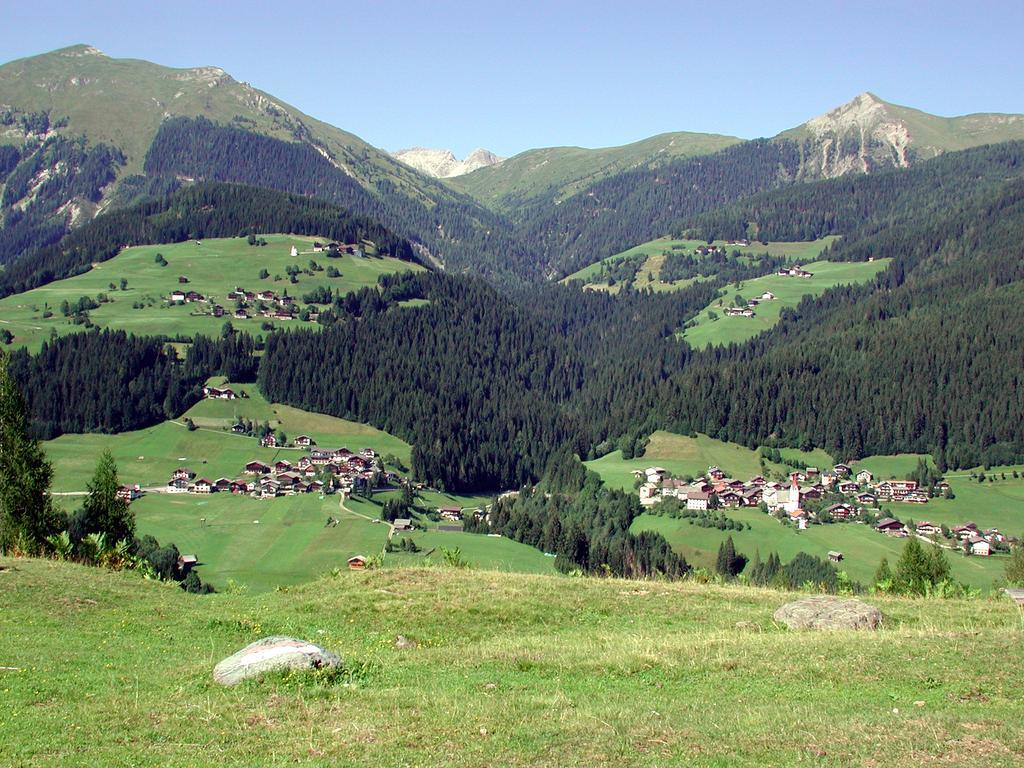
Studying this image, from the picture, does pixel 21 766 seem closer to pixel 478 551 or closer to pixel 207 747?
pixel 207 747

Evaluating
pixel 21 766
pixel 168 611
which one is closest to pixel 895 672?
pixel 21 766

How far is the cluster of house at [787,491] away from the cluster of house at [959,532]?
28.4 feet

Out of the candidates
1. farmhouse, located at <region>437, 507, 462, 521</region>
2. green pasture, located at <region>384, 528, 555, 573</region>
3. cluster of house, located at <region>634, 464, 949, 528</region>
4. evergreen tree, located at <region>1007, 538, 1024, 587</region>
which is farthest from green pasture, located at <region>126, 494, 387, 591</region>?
evergreen tree, located at <region>1007, 538, 1024, 587</region>

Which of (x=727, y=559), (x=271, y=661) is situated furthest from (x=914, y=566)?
(x=727, y=559)

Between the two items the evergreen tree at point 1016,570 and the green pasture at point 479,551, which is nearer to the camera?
the evergreen tree at point 1016,570

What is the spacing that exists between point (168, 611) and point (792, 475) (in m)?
169

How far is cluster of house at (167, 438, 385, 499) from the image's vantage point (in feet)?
559

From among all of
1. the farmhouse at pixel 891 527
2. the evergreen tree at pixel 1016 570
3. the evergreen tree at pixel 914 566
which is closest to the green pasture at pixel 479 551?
the evergreen tree at pixel 1016 570

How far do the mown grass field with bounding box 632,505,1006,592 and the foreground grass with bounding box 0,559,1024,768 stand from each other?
94280 mm

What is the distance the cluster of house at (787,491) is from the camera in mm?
161750

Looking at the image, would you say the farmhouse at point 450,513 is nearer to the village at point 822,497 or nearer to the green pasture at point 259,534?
the green pasture at point 259,534

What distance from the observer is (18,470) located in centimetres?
5541

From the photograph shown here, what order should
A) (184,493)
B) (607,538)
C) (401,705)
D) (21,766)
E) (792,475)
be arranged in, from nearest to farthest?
(21,766), (401,705), (607,538), (184,493), (792,475)

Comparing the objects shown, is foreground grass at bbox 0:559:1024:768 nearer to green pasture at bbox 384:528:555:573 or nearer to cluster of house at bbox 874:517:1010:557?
green pasture at bbox 384:528:555:573
